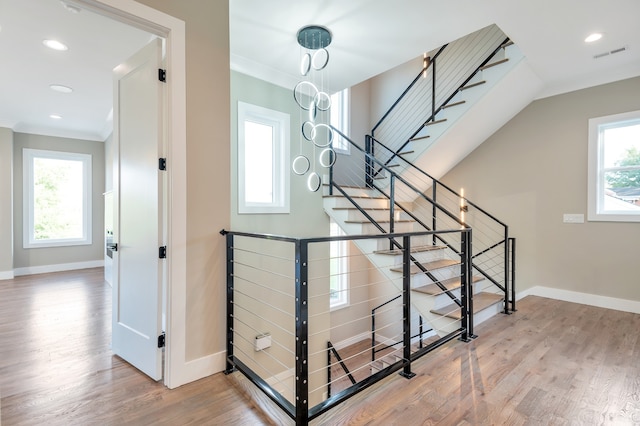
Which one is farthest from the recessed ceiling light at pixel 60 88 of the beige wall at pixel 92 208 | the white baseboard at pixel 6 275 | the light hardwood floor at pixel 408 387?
the white baseboard at pixel 6 275

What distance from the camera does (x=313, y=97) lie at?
4121 mm

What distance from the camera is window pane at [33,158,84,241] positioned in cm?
612

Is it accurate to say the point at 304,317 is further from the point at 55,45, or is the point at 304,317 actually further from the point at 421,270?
the point at 55,45

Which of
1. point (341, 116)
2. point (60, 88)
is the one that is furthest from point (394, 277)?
point (60, 88)

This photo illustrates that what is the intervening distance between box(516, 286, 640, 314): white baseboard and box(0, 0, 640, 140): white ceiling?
282 cm

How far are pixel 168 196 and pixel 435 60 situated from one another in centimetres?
515

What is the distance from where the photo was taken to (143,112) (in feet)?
7.31

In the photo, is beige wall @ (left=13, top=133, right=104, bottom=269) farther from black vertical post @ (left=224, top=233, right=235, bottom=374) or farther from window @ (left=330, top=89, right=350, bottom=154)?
black vertical post @ (left=224, top=233, right=235, bottom=374)

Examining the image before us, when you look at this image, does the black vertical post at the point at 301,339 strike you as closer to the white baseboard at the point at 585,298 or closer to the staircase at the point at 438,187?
the staircase at the point at 438,187

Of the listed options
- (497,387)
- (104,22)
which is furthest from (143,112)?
(497,387)

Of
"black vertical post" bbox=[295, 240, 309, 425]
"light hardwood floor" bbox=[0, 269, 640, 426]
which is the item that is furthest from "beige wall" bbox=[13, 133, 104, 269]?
"black vertical post" bbox=[295, 240, 309, 425]

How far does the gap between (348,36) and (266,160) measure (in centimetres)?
169

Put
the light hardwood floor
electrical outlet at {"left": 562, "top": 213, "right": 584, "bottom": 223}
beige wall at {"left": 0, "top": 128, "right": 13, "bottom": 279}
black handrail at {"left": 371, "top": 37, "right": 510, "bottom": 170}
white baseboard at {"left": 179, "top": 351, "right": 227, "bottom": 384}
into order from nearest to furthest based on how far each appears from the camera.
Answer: the light hardwood floor < white baseboard at {"left": 179, "top": 351, "right": 227, "bottom": 384} < black handrail at {"left": 371, "top": 37, "right": 510, "bottom": 170} < electrical outlet at {"left": 562, "top": 213, "right": 584, "bottom": 223} < beige wall at {"left": 0, "top": 128, "right": 13, "bottom": 279}

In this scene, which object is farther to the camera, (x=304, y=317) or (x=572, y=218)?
(x=572, y=218)
